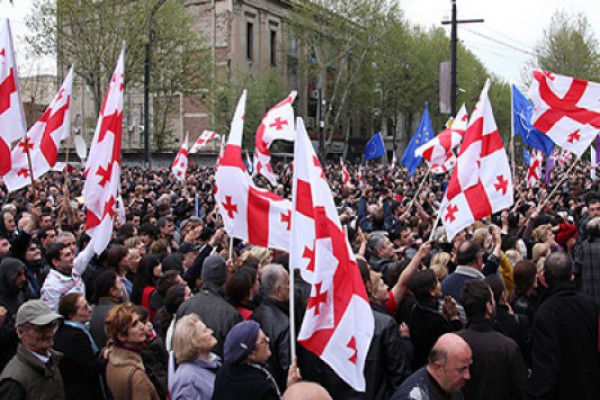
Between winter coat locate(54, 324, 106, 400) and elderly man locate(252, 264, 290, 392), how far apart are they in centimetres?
115

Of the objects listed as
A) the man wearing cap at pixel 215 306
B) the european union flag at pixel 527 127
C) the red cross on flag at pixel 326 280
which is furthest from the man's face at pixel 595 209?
the red cross on flag at pixel 326 280

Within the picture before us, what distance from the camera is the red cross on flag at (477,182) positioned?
7.27 meters

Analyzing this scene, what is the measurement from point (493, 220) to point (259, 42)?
38052 mm

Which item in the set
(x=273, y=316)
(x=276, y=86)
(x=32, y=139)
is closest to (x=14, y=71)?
(x=32, y=139)

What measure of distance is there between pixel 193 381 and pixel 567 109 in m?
7.81

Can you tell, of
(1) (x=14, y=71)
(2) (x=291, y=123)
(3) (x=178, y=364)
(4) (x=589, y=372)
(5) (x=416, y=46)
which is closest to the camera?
(3) (x=178, y=364)

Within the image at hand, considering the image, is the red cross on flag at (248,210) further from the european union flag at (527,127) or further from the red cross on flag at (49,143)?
the european union flag at (527,127)

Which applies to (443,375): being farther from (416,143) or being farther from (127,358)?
(416,143)

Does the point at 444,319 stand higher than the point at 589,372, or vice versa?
the point at 444,319

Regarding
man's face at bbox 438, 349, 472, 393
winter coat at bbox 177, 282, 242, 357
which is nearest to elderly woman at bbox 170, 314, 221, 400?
winter coat at bbox 177, 282, 242, 357

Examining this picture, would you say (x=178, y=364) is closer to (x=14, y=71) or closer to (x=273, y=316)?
(x=273, y=316)

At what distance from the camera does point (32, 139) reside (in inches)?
446

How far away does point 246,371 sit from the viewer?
3.80 metres

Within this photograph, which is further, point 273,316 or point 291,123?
point 291,123
